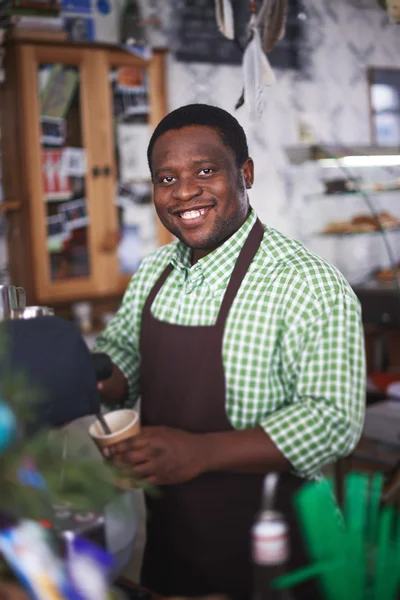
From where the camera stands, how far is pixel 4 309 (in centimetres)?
110

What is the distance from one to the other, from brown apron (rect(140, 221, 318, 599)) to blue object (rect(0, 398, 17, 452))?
73cm

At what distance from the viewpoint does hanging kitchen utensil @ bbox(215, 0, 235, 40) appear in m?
1.88

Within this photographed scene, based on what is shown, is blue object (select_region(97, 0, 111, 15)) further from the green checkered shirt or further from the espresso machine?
the espresso machine

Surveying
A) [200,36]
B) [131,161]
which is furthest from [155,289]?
[200,36]

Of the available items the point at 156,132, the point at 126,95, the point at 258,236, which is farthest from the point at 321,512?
the point at 126,95

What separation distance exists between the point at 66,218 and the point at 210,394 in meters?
2.62

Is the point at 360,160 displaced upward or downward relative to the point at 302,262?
upward

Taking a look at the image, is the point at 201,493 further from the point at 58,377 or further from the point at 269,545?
the point at 269,545

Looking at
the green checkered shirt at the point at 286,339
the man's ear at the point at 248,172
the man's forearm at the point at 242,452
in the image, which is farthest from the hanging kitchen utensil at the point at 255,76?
the man's forearm at the point at 242,452

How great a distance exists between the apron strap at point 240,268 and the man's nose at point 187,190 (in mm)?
159

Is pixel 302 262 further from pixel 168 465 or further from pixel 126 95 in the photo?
pixel 126 95

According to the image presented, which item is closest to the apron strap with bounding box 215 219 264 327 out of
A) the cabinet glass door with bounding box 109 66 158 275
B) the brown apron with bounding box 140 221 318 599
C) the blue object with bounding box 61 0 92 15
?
the brown apron with bounding box 140 221 318 599

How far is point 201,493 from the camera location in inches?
55.8

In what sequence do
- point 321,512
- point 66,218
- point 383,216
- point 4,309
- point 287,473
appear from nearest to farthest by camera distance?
point 321,512 → point 4,309 → point 287,473 → point 66,218 → point 383,216
